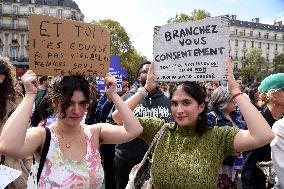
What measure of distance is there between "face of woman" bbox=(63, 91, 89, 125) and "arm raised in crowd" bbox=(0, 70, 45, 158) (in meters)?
0.19

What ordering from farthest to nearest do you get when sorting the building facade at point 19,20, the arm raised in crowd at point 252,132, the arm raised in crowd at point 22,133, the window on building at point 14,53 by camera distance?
the building facade at point 19,20 → the window on building at point 14,53 → the arm raised in crowd at point 252,132 → the arm raised in crowd at point 22,133

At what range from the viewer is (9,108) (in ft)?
11.2

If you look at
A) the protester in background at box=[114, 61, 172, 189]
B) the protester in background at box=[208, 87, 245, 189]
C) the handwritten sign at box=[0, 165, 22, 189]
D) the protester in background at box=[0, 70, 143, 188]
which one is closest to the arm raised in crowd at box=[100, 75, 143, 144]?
the protester in background at box=[0, 70, 143, 188]

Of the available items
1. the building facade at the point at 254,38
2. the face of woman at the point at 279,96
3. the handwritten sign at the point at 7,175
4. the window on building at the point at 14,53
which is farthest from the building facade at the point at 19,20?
the handwritten sign at the point at 7,175

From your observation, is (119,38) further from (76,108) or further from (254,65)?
(76,108)

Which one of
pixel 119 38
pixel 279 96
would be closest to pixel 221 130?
pixel 279 96

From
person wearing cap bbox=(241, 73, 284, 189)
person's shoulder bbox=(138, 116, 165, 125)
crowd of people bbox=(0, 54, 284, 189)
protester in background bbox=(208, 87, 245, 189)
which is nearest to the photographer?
crowd of people bbox=(0, 54, 284, 189)

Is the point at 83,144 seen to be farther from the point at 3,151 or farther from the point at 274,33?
the point at 274,33

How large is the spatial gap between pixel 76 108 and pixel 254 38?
10864 cm

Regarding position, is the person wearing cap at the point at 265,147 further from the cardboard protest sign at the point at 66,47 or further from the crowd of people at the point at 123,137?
the cardboard protest sign at the point at 66,47

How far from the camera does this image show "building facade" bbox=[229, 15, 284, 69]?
4035 inches

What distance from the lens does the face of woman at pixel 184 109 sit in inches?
115

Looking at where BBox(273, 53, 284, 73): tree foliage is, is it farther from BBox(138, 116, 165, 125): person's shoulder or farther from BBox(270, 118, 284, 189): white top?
BBox(138, 116, 165, 125): person's shoulder

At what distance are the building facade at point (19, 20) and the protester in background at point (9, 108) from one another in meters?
74.4
